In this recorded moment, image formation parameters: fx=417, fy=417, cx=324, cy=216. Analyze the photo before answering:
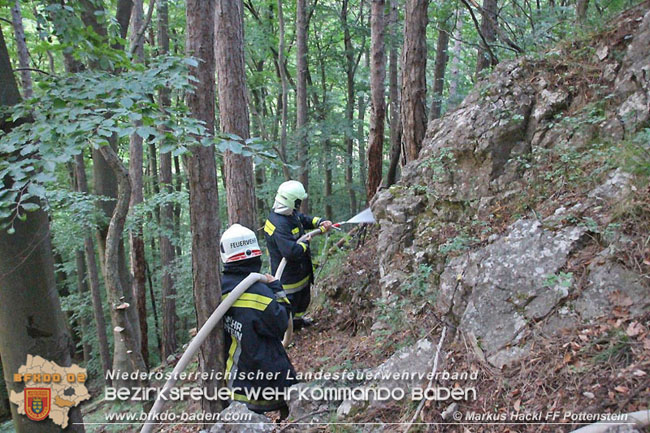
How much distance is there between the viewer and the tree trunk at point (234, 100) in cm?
582

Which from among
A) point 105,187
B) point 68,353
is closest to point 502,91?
point 68,353

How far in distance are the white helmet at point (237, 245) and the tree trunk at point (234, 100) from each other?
2.32 meters

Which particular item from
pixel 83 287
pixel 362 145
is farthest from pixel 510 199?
pixel 83 287

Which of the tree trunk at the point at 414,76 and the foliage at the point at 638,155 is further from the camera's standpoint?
the tree trunk at the point at 414,76

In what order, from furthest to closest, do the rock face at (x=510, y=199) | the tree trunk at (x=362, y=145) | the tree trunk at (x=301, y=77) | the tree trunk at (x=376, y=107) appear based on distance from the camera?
1. the tree trunk at (x=362, y=145)
2. the tree trunk at (x=301, y=77)
3. the tree trunk at (x=376, y=107)
4. the rock face at (x=510, y=199)

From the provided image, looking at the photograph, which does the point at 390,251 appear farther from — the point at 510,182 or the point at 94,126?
the point at 94,126

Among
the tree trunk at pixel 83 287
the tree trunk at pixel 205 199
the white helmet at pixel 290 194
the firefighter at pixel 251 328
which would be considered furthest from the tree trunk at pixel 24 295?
the tree trunk at pixel 83 287

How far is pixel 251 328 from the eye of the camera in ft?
12.5

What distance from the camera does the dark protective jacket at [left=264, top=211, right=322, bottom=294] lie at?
607 centimetres

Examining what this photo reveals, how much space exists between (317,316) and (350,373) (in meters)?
3.09

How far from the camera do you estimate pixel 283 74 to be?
14.1 metres

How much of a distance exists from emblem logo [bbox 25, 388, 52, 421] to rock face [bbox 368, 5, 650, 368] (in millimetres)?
3580

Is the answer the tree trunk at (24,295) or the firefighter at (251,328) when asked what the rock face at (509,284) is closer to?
the firefighter at (251,328)

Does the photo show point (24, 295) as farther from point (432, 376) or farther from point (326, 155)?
point (326, 155)
